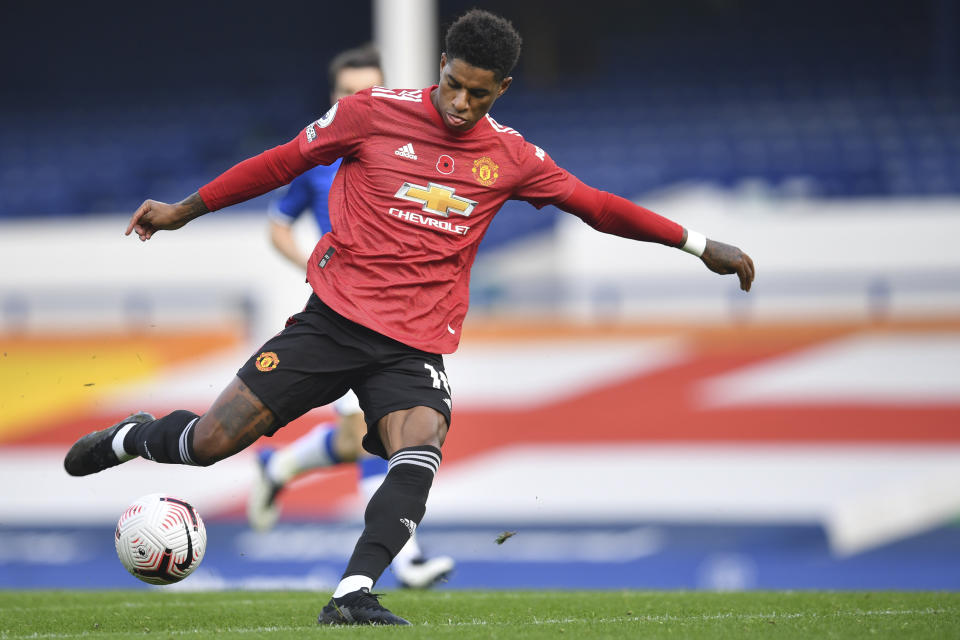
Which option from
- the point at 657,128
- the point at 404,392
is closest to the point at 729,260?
the point at 404,392

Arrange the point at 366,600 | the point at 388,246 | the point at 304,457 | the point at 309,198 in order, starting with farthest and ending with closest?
the point at 304,457, the point at 309,198, the point at 388,246, the point at 366,600

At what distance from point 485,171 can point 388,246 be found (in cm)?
46

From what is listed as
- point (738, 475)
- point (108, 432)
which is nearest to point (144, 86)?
point (738, 475)

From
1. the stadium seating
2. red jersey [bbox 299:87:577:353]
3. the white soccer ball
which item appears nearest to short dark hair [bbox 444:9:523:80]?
red jersey [bbox 299:87:577:353]

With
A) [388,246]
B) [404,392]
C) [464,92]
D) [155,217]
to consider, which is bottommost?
[404,392]

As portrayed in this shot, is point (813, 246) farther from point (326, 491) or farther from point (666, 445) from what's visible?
point (326, 491)

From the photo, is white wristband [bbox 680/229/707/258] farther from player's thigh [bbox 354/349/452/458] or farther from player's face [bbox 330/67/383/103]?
player's face [bbox 330/67/383/103]

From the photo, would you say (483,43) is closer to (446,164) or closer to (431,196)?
(446,164)

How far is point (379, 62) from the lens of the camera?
6.56 metres

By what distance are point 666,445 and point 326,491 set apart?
2790 millimetres

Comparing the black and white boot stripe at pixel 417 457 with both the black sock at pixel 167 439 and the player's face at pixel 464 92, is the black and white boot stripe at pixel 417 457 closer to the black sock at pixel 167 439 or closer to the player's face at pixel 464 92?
the black sock at pixel 167 439

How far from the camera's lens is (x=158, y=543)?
15.7 ft

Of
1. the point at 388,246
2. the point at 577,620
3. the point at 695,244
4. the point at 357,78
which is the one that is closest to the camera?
the point at 388,246

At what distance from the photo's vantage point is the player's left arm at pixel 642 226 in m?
4.83
